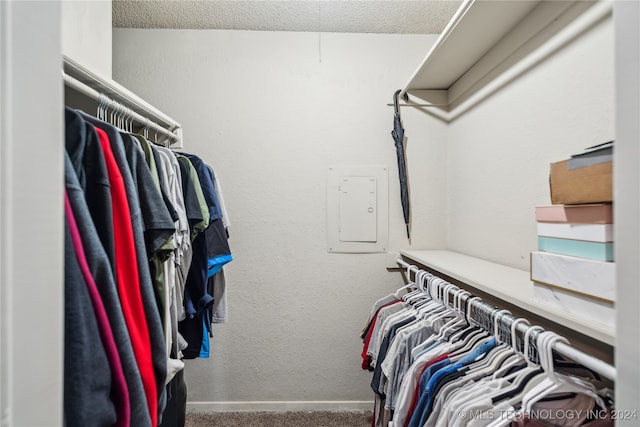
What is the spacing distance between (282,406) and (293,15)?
234cm

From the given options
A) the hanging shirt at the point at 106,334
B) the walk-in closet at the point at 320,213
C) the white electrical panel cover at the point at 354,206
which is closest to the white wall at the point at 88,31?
the walk-in closet at the point at 320,213

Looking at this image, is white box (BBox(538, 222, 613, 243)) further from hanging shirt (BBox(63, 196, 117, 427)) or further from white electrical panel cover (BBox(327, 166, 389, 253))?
white electrical panel cover (BBox(327, 166, 389, 253))

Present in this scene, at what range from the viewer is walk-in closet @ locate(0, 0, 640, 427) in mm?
435

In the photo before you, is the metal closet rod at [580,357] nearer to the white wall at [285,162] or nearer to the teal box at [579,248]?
the teal box at [579,248]

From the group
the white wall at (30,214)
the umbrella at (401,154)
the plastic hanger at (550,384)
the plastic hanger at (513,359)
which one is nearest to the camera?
the white wall at (30,214)

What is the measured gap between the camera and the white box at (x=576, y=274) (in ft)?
2.06

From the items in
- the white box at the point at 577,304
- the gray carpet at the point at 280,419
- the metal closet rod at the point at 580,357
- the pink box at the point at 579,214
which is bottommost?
the gray carpet at the point at 280,419

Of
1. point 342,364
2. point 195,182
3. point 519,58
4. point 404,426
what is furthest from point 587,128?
point 342,364

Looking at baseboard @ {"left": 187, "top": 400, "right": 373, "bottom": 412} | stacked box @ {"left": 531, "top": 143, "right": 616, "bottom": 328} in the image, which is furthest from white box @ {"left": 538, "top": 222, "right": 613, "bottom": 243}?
baseboard @ {"left": 187, "top": 400, "right": 373, "bottom": 412}

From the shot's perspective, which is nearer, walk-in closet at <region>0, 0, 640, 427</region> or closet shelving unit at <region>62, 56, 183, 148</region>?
walk-in closet at <region>0, 0, 640, 427</region>

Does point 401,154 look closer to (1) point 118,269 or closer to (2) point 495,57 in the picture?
(2) point 495,57

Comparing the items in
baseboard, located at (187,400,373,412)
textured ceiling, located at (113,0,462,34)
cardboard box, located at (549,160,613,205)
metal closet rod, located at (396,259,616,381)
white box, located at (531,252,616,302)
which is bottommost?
baseboard, located at (187,400,373,412)

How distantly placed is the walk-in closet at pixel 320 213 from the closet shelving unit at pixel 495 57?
0.01 m

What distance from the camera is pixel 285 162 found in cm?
207
